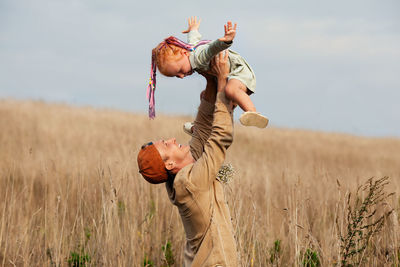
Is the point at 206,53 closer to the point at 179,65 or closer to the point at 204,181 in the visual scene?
the point at 179,65

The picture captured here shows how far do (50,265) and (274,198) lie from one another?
3420 millimetres

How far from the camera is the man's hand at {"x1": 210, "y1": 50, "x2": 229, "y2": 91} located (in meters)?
2.39

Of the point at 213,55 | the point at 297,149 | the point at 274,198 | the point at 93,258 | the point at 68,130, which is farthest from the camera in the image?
the point at 297,149

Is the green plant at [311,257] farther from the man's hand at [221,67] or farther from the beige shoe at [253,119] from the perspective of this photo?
the man's hand at [221,67]

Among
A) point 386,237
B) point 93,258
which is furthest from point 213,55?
point 386,237

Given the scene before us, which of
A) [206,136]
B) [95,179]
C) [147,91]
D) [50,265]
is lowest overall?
[50,265]

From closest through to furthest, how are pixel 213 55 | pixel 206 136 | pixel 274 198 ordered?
pixel 213 55
pixel 206 136
pixel 274 198

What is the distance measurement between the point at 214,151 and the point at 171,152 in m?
0.30

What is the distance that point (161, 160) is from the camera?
242 centimetres

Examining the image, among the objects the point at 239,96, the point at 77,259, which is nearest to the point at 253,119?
the point at 239,96

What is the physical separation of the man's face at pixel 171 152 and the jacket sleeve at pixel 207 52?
0.46 m

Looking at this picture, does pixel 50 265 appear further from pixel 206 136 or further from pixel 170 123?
pixel 170 123

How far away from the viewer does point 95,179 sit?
6.67 metres

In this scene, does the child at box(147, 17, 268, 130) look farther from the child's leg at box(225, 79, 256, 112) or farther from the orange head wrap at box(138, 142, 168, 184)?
the orange head wrap at box(138, 142, 168, 184)
